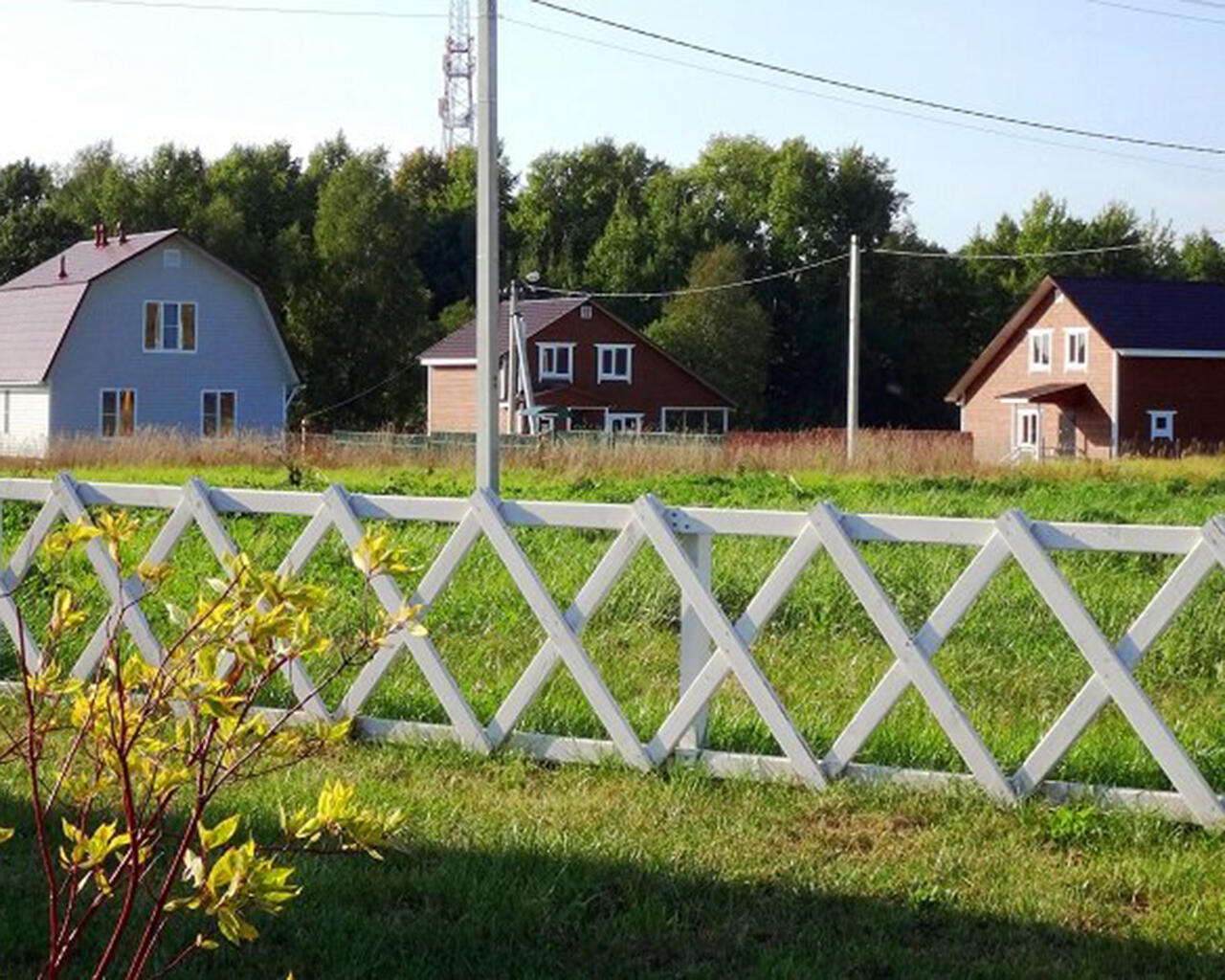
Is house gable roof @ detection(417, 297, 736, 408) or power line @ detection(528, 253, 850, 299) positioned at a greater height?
power line @ detection(528, 253, 850, 299)

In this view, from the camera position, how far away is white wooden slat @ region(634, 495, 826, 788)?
6.73 metres

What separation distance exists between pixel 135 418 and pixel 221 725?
178 ft

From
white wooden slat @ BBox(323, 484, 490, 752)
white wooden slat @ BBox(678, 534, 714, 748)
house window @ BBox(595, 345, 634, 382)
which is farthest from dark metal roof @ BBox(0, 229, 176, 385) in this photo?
white wooden slat @ BBox(678, 534, 714, 748)

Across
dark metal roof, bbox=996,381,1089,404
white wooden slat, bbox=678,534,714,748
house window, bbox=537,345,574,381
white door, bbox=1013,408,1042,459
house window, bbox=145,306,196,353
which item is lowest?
white door, bbox=1013,408,1042,459

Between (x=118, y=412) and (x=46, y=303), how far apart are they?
12.5 ft

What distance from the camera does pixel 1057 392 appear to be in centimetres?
6109

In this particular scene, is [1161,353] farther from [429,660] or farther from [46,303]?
[429,660]

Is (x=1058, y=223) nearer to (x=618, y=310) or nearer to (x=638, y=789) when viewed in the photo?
(x=618, y=310)

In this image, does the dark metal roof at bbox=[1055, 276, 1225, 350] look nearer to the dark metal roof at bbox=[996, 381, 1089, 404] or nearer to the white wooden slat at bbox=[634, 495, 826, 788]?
the dark metal roof at bbox=[996, 381, 1089, 404]

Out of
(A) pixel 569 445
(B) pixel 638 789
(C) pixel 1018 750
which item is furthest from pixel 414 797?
(A) pixel 569 445

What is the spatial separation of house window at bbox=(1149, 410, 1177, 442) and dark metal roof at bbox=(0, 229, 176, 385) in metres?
30.0

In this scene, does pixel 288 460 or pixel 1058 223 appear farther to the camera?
pixel 1058 223

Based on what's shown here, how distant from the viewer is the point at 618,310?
84438 millimetres

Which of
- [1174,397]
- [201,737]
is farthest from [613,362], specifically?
[201,737]
